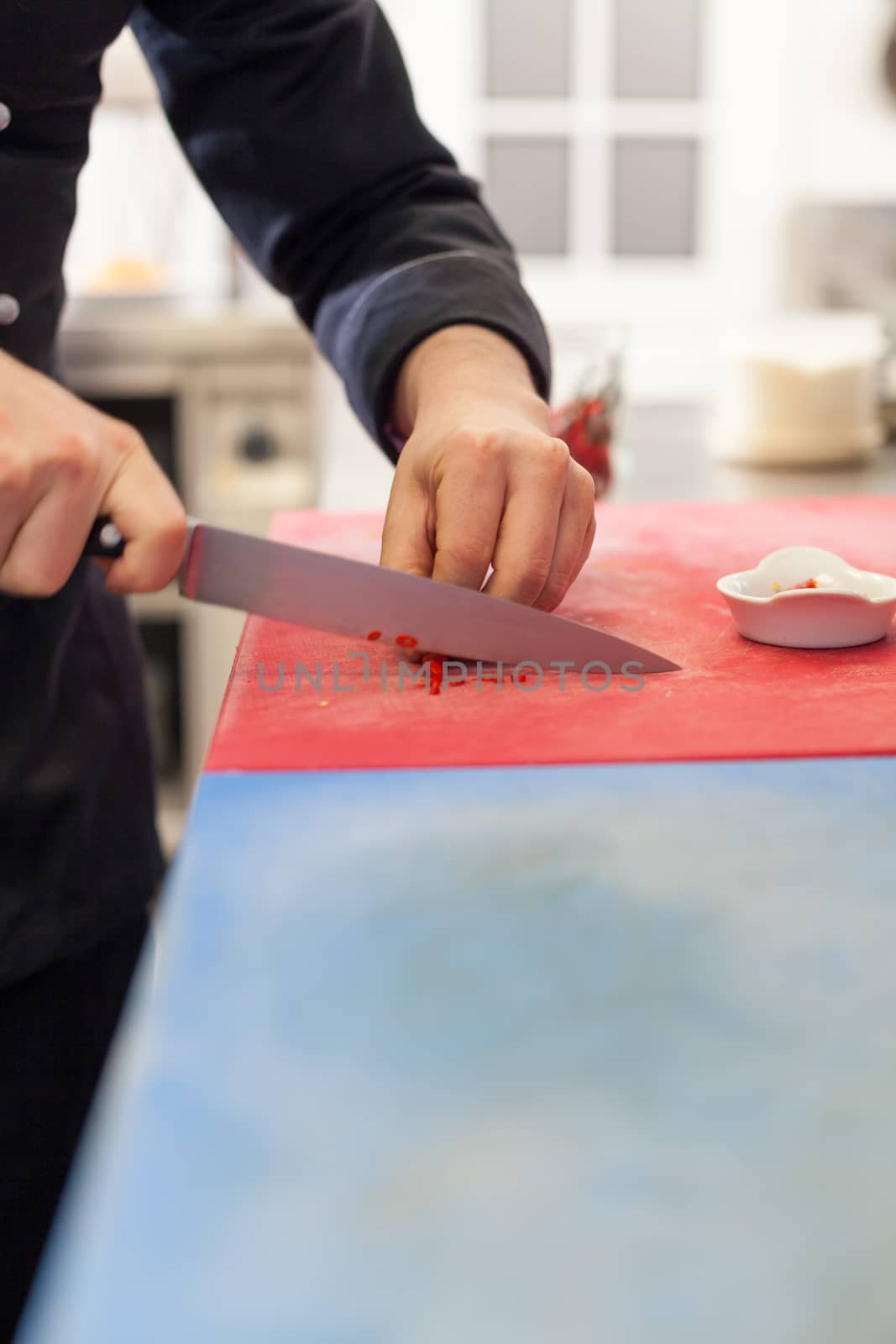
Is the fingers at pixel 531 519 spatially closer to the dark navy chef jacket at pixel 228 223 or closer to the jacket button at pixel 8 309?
the dark navy chef jacket at pixel 228 223

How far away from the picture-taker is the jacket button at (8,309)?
0.76 metres

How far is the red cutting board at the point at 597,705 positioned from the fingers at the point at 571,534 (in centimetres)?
4

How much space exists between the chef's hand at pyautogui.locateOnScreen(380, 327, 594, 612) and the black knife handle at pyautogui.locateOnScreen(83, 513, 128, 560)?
15 centimetres

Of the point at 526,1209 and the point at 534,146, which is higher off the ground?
the point at 526,1209

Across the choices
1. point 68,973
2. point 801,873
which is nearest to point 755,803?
point 801,873

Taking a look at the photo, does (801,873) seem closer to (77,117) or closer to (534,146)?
(77,117)

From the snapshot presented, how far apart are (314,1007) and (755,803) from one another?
0.65 ft

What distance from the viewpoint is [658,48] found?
3.06 metres

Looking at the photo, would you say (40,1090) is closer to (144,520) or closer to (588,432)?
(144,520)

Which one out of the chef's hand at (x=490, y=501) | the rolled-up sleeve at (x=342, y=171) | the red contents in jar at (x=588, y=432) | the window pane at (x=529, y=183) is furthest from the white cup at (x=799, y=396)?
the window pane at (x=529, y=183)

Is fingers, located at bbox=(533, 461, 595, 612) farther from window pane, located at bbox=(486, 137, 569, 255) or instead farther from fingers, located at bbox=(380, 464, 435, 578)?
window pane, located at bbox=(486, 137, 569, 255)

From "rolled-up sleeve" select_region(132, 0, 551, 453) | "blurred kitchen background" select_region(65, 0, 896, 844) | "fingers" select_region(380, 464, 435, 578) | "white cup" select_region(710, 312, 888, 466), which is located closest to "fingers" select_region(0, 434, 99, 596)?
"fingers" select_region(380, 464, 435, 578)

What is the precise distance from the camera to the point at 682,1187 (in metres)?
0.30

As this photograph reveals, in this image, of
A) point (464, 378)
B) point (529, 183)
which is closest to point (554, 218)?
point (529, 183)
